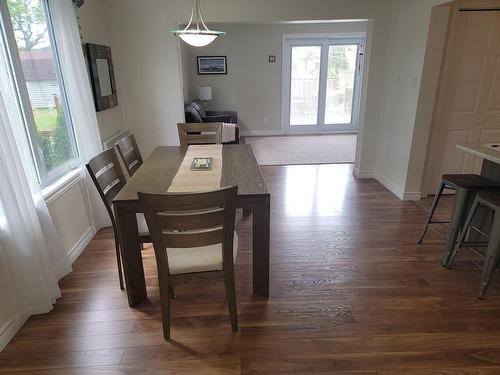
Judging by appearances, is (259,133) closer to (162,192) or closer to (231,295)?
(162,192)

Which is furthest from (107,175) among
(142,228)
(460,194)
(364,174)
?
(364,174)

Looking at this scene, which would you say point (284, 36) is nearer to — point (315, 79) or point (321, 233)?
point (315, 79)

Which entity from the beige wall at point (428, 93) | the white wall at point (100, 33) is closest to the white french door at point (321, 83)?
the beige wall at point (428, 93)

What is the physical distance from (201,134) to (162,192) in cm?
153

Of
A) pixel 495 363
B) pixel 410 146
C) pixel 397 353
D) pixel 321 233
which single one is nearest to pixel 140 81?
pixel 321 233

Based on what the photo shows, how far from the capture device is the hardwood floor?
1712mm

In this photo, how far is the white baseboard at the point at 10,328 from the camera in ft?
6.02

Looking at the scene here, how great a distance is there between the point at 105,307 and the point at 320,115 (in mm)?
6438

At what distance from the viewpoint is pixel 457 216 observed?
8.04 feet

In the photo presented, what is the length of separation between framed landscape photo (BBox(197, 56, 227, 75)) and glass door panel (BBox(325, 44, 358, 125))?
232 centimetres

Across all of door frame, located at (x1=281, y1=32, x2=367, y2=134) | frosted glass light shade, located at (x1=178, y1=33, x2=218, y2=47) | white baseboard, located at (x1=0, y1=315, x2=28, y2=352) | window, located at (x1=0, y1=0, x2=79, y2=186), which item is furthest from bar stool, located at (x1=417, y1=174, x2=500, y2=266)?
door frame, located at (x1=281, y1=32, x2=367, y2=134)

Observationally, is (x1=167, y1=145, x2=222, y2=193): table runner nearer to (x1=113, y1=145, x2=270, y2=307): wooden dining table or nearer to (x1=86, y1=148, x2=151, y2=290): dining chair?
(x1=113, y1=145, x2=270, y2=307): wooden dining table

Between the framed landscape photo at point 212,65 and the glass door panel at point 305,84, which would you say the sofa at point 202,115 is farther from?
the glass door panel at point 305,84

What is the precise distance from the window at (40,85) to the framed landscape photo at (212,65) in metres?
4.53
